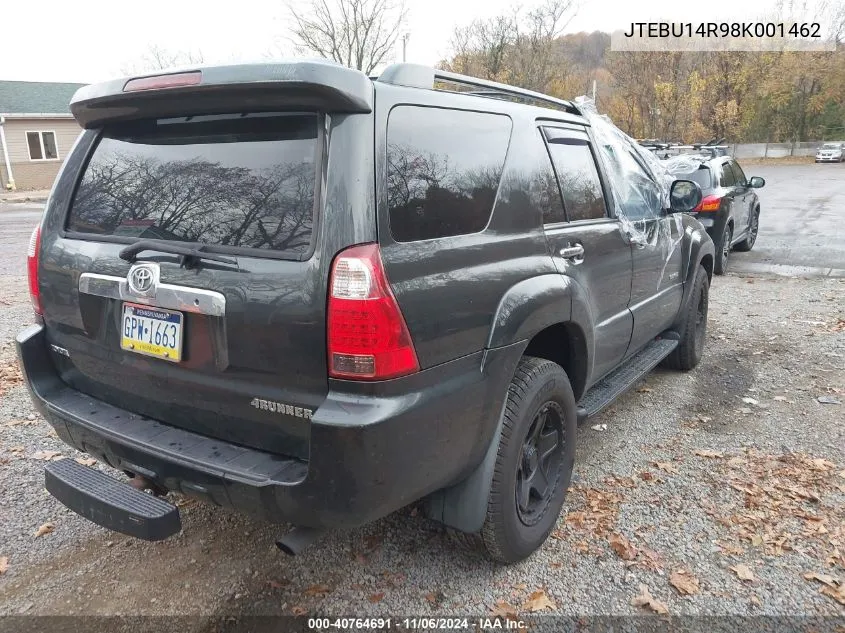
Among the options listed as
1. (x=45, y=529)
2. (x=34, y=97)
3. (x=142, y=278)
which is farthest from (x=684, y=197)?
(x=34, y=97)

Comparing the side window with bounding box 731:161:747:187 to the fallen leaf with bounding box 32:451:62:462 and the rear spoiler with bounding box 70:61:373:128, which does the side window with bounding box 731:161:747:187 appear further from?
the fallen leaf with bounding box 32:451:62:462

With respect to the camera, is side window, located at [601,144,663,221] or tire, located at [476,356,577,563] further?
side window, located at [601,144,663,221]

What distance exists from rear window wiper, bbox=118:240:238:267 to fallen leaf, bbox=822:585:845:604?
275 centimetres

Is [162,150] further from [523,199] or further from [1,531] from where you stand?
[1,531]

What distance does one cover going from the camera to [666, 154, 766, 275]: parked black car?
29.8 ft

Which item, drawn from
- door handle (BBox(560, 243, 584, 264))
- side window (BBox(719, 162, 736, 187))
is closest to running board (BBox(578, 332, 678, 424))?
door handle (BBox(560, 243, 584, 264))

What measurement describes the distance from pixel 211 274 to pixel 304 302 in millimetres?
389

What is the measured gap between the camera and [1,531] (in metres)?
3.04

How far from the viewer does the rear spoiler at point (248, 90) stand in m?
1.95

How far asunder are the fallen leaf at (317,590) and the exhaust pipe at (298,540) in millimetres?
533

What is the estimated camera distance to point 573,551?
2.90 meters

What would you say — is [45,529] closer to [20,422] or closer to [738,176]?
[20,422]

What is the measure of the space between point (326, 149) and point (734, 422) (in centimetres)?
362

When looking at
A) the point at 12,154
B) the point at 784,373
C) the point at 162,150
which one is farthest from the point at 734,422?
the point at 12,154
